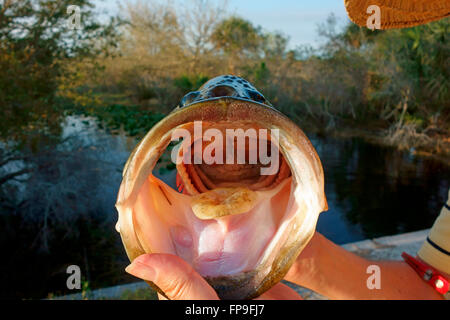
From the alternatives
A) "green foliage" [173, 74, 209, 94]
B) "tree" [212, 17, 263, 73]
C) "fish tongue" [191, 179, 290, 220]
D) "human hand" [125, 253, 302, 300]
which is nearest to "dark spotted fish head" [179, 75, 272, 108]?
"fish tongue" [191, 179, 290, 220]

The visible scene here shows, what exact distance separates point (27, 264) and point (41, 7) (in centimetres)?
502

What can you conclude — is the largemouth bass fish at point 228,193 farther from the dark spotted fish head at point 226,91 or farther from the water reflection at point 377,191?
the water reflection at point 377,191

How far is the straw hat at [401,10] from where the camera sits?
199 cm

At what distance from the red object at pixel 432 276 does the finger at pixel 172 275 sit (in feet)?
5.14

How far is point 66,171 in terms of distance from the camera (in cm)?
730

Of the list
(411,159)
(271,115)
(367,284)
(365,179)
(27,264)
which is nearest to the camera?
(271,115)

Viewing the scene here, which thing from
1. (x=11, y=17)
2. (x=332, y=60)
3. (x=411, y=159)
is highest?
(x=332, y=60)

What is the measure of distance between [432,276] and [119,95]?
21216 millimetres

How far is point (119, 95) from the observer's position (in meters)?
21.5

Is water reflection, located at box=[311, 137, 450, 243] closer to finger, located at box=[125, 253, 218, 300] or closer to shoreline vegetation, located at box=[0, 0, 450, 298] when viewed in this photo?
shoreline vegetation, located at box=[0, 0, 450, 298]

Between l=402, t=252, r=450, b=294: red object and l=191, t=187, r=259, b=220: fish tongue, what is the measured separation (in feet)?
4.86

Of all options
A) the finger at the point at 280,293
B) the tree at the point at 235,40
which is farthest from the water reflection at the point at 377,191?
the tree at the point at 235,40

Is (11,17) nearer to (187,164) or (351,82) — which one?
(187,164)
